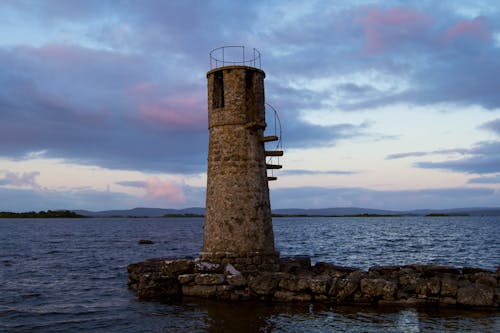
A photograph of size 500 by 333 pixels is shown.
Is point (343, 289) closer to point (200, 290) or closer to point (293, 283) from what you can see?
point (293, 283)

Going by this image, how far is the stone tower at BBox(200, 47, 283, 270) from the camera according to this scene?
1922cm

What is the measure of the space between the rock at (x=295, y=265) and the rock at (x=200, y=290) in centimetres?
327

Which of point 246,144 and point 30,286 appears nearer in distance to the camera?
point 246,144

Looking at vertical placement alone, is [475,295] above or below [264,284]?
below

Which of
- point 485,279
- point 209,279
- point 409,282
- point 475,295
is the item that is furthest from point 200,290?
point 485,279

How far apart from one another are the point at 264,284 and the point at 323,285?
206 cm

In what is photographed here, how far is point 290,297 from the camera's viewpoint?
53.9 ft

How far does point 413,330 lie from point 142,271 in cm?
1142

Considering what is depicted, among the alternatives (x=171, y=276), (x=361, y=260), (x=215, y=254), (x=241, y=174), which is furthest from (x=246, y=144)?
(x=361, y=260)

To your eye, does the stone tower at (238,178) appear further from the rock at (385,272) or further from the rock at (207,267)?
the rock at (385,272)

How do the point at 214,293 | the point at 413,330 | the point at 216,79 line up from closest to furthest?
the point at 413,330 < the point at 214,293 < the point at 216,79

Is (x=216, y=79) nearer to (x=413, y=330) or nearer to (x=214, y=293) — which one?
(x=214, y=293)

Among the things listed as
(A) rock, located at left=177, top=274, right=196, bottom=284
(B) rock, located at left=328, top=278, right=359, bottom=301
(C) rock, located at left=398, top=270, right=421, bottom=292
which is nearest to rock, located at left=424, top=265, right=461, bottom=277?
(C) rock, located at left=398, top=270, right=421, bottom=292

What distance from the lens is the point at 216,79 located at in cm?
2038
